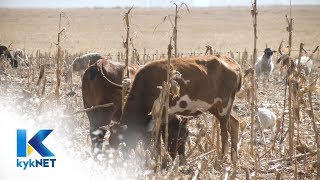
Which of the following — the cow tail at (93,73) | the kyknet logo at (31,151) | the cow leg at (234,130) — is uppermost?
the cow tail at (93,73)

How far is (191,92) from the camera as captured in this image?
7.03 m

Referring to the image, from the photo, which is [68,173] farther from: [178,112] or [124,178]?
[178,112]

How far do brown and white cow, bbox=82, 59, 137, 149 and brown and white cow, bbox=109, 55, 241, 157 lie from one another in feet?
2.99

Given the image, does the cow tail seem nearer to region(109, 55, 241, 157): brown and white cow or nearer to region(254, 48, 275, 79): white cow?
region(109, 55, 241, 157): brown and white cow

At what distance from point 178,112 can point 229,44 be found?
34669mm

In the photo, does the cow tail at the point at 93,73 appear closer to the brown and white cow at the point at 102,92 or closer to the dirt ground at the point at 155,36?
the brown and white cow at the point at 102,92

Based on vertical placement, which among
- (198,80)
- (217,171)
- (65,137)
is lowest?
(217,171)

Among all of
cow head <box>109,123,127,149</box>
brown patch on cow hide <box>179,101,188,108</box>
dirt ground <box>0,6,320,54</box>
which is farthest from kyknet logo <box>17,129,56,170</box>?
dirt ground <box>0,6,320,54</box>

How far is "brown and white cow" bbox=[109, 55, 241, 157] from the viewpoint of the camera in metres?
6.40

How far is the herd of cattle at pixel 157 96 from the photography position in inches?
251

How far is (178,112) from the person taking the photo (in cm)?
704

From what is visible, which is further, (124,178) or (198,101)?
(198,101)

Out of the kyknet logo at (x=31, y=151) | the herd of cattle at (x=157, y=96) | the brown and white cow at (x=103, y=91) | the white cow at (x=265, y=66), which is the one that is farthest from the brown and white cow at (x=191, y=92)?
the white cow at (x=265, y=66)

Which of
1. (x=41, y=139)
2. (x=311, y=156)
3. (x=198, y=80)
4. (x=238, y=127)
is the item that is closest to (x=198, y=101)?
(x=198, y=80)
